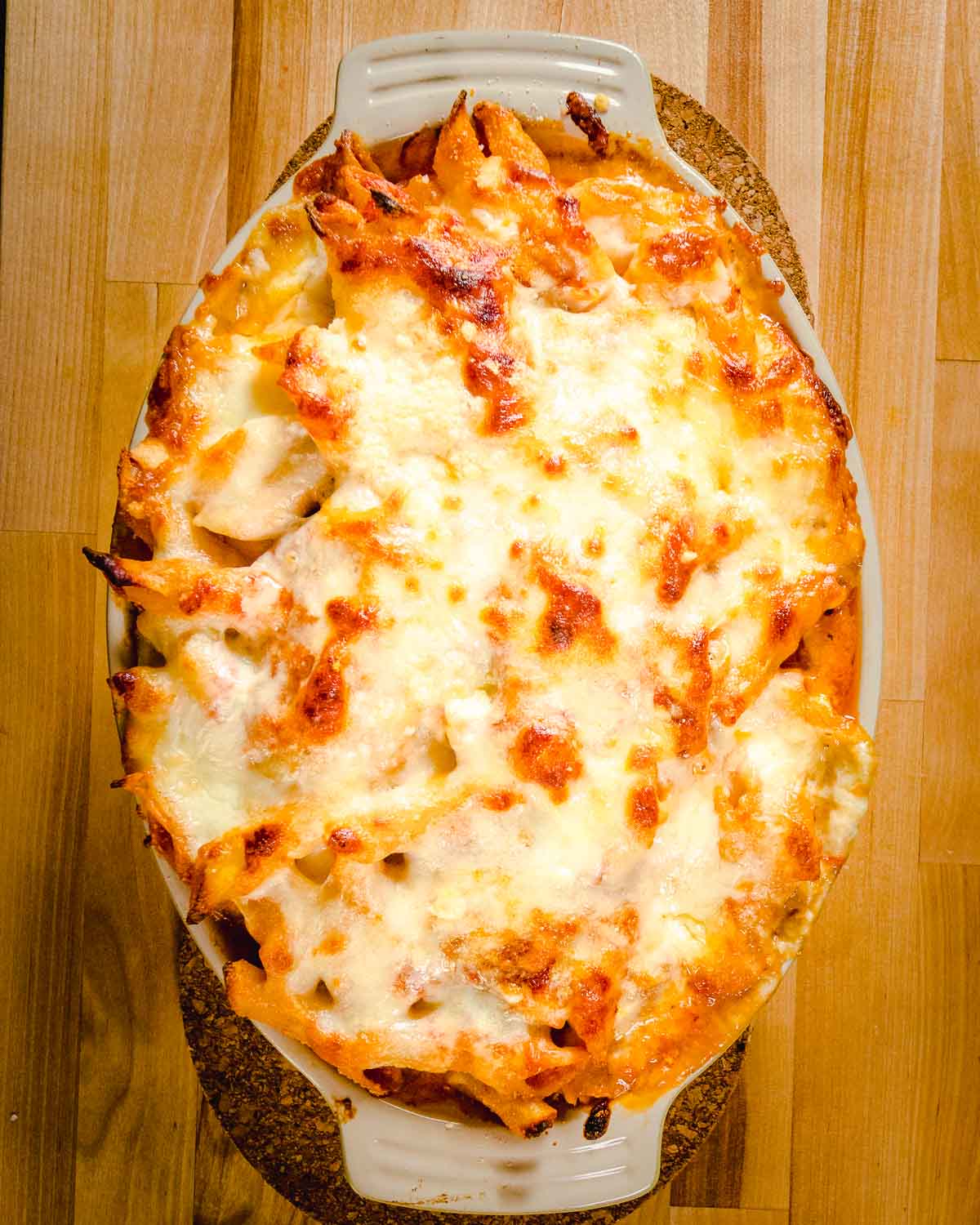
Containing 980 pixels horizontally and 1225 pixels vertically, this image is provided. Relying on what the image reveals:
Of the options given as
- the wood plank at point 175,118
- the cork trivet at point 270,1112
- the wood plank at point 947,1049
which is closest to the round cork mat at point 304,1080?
the cork trivet at point 270,1112

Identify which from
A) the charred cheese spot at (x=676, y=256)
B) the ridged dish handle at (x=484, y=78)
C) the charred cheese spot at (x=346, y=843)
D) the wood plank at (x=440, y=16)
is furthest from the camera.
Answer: the wood plank at (x=440, y=16)

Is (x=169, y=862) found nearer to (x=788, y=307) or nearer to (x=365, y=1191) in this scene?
(x=365, y=1191)

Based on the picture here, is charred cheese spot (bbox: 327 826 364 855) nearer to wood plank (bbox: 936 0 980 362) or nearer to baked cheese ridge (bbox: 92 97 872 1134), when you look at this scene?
baked cheese ridge (bbox: 92 97 872 1134)

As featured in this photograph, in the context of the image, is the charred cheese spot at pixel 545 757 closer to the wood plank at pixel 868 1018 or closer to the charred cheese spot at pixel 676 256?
the charred cheese spot at pixel 676 256

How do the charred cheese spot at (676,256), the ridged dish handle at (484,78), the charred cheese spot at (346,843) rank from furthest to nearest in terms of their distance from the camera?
the ridged dish handle at (484,78) → the charred cheese spot at (676,256) → the charred cheese spot at (346,843)

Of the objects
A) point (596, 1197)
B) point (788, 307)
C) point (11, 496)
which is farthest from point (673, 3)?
point (596, 1197)

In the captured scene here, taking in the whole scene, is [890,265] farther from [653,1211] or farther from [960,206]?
[653,1211]

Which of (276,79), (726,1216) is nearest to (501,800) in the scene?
(726,1216)
